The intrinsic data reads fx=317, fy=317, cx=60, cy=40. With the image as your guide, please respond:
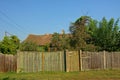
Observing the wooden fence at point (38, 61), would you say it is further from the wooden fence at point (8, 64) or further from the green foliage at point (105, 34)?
the green foliage at point (105, 34)

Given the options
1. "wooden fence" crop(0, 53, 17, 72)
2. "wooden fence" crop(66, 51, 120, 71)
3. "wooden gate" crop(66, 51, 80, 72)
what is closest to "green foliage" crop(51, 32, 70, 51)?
"wooden fence" crop(66, 51, 120, 71)

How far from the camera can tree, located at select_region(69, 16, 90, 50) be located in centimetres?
3659

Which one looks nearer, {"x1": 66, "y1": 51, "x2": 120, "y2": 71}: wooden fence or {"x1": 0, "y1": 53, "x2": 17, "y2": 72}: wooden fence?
{"x1": 66, "y1": 51, "x2": 120, "y2": 71}: wooden fence

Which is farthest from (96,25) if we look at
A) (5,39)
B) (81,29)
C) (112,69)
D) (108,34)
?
(112,69)

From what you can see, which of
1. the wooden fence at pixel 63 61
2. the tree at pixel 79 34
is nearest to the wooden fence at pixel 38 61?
the wooden fence at pixel 63 61

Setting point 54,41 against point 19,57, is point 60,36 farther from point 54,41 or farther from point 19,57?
point 19,57

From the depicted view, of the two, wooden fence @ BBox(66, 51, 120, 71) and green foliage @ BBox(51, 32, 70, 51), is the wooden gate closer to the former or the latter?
wooden fence @ BBox(66, 51, 120, 71)

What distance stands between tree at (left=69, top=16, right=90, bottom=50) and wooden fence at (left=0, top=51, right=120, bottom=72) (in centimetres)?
628

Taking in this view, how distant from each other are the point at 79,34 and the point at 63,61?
8.20 m

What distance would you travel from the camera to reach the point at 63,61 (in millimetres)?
29391

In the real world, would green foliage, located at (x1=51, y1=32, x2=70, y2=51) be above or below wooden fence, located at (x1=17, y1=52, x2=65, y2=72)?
above

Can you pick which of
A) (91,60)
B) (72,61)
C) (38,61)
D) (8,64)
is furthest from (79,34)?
(8,64)

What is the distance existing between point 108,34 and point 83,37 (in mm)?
5511

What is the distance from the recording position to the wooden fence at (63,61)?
29219mm
